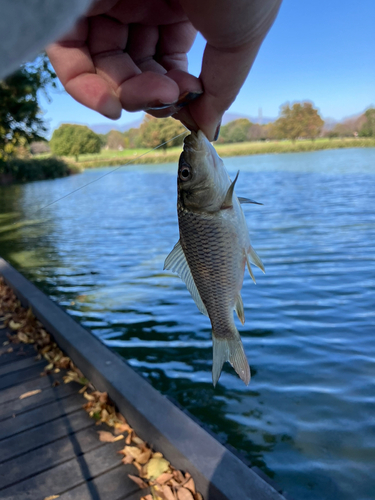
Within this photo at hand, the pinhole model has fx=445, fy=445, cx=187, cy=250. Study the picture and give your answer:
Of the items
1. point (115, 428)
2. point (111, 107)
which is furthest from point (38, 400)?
point (111, 107)

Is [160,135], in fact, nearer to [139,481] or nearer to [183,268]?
[183,268]

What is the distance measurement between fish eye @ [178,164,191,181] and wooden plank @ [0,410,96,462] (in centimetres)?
230

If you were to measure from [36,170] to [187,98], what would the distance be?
4260cm

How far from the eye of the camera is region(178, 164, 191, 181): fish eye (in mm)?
1464

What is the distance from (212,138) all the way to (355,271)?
20.9 ft

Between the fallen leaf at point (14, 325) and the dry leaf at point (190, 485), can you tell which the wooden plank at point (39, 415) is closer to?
the dry leaf at point (190, 485)

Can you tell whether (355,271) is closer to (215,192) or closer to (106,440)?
(106,440)

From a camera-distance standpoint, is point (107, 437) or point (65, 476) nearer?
point (65, 476)

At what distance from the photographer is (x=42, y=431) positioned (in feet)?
10.3

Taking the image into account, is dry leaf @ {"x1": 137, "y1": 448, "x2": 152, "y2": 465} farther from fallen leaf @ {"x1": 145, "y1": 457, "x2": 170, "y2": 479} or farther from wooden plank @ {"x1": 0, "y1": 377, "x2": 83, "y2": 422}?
wooden plank @ {"x1": 0, "y1": 377, "x2": 83, "y2": 422}

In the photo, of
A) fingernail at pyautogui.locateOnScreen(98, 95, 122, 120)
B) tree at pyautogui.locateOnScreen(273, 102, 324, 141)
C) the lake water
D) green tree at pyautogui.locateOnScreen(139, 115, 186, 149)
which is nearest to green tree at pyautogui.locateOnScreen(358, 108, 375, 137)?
tree at pyautogui.locateOnScreen(273, 102, 324, 141)

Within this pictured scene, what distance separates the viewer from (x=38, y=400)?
3.56m

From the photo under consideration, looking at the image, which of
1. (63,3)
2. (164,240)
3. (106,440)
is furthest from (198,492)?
(164,240)

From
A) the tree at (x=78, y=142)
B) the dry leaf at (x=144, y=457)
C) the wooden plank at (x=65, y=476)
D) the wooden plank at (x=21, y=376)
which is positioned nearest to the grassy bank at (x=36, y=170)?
the tree at (x=78, y=142)
